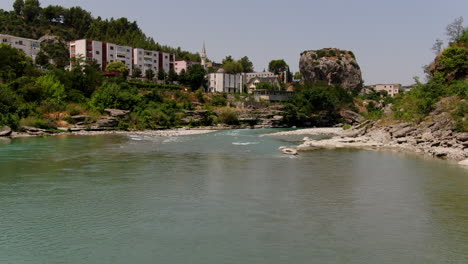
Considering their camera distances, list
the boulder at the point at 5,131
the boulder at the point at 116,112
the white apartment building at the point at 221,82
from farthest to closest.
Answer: the white apartment building at the point at 221,82 < the boulder at the point at 116,112 < the boulder at the point at 5,131

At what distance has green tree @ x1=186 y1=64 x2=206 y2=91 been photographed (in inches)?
3787

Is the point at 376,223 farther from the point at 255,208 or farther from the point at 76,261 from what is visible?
the point at 76,261

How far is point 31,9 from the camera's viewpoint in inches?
4815

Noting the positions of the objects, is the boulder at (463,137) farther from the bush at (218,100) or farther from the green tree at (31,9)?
the green tree at (31,9)

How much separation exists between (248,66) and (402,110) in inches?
4760

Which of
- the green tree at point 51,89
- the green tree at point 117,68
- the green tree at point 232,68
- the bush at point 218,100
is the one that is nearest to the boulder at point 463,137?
the green tree at point 51,89

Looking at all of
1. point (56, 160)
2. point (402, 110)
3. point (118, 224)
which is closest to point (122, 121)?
point (56, 160)

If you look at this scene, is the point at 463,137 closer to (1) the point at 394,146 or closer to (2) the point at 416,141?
(2) the point at 416,141

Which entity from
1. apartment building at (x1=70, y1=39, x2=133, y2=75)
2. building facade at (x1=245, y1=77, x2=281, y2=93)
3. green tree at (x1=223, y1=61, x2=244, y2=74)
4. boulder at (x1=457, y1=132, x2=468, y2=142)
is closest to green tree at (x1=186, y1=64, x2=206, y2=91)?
apartment building at (x1=70, y1=39, x2=133, y2=75)

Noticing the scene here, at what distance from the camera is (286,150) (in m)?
32.7

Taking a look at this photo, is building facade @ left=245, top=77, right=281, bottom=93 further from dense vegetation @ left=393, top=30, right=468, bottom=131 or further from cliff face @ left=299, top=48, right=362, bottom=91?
dense vegetation @ left=393, top=30, right=468, bottom=131

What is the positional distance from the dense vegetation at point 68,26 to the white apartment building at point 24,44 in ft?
26.3

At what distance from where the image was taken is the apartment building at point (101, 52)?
9169cm

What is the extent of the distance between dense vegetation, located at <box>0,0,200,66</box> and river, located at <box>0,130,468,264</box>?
9603 cm
